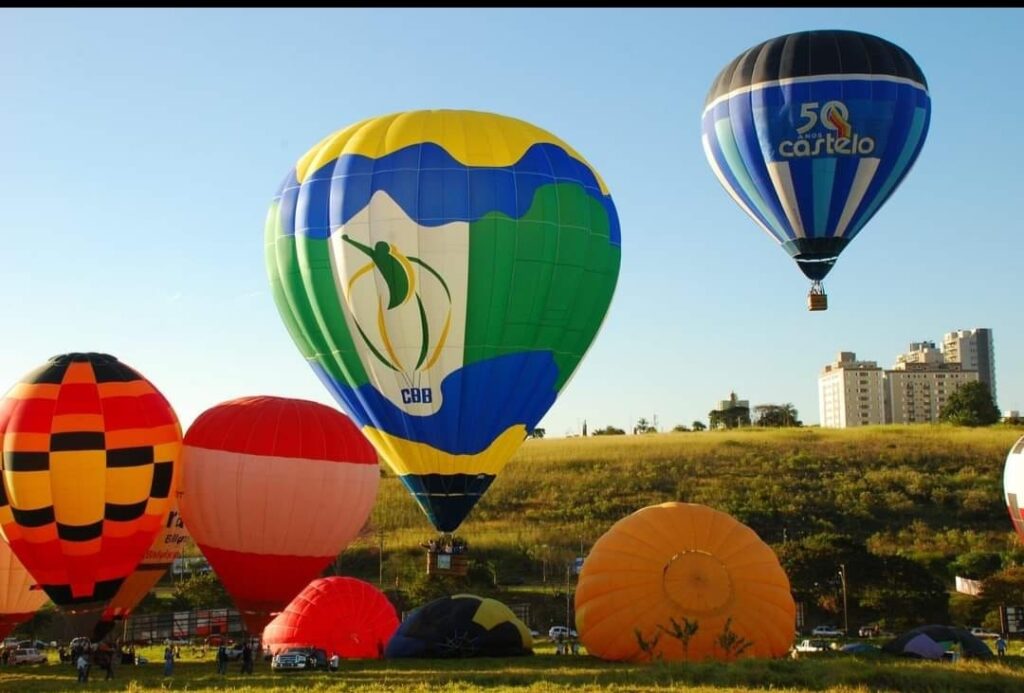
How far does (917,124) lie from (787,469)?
110 ft

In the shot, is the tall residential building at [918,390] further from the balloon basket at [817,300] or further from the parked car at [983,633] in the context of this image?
the balloon basket at [817,300]

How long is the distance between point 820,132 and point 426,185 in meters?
7.97

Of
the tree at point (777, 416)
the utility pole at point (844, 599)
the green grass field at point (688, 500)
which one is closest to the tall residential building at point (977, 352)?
the tree at point (777, 416)

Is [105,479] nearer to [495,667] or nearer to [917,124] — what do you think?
[495,667]

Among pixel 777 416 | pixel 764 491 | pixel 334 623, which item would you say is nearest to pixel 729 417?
pixel 777 416

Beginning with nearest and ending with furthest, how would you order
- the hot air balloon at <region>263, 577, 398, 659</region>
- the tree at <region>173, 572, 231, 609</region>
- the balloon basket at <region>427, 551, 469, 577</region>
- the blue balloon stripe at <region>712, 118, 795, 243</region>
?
the balloon basket at <region>427, 551, 469, 577</region>, the hot air balloon at <region>263, 577, 398, 659</region>, the blue balloon stripe at <region>712, 118, 795, 243</region>, the tree at <region>173, 572, 231, 609</region>

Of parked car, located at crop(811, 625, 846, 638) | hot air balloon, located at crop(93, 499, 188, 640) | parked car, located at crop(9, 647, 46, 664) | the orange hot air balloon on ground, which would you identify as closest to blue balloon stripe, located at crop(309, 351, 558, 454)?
the orange hot air balloon on ground

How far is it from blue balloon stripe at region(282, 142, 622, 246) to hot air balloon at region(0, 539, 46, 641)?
7987 mm

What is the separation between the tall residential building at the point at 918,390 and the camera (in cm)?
14900

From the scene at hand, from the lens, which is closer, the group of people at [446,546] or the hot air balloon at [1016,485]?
Result: the group of people at [446,546]

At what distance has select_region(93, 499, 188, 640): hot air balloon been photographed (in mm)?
21906

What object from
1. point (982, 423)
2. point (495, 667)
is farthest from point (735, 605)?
point (982, 423)

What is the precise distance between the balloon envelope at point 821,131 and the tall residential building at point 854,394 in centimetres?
13328

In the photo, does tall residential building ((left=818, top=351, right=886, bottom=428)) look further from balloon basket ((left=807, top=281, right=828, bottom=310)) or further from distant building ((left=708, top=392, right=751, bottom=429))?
balloon basket ((left=807, top=281, right=828, bottom=310))
